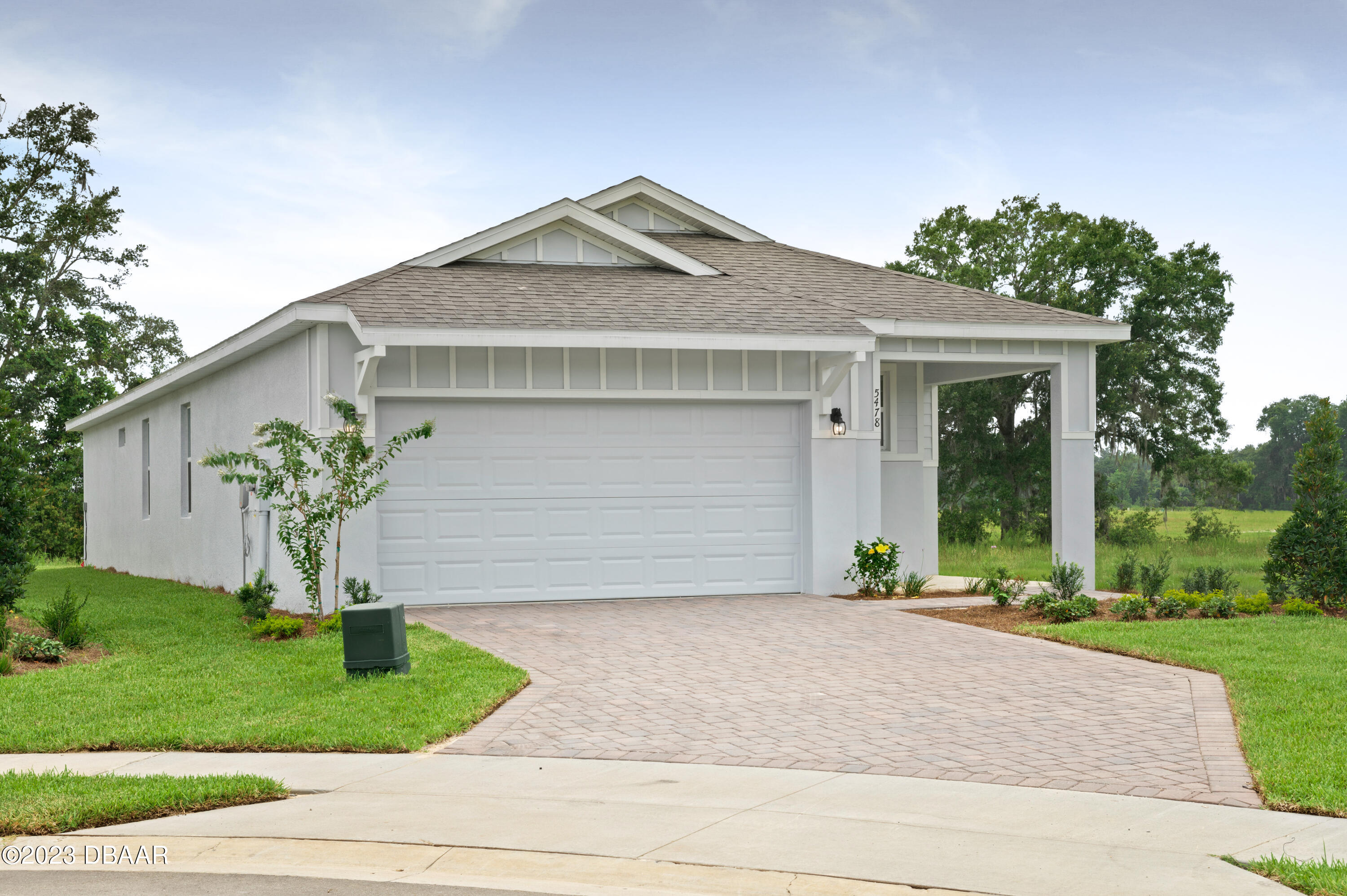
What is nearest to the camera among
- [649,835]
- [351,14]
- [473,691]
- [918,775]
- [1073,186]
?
[649,835]

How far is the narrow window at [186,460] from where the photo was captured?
68.5 ft

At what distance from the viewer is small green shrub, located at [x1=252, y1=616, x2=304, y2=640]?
12.3 m

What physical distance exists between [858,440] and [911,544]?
3.79m

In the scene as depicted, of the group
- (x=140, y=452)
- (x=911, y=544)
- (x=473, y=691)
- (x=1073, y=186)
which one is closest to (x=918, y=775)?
(x=473, y=691)

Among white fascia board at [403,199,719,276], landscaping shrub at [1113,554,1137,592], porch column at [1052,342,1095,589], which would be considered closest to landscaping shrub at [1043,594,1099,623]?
porch column at [1052,342,1095,589]

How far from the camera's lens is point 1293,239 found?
27094mm

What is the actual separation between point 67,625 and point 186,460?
9.32 meters

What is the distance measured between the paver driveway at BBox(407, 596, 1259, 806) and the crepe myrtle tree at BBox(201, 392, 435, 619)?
1.63 meters

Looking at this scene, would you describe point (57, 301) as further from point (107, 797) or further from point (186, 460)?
point (107, 797)

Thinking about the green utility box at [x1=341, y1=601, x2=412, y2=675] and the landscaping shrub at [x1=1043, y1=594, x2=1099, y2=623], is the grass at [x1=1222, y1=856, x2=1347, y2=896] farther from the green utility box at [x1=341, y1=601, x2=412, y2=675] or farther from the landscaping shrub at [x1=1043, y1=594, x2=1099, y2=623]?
the landscaping shrub at [x1=1043, y1=594, x2=1099, y2=623]

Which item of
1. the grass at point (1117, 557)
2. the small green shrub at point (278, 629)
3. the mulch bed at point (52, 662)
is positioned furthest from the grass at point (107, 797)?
the grass at point (1117, 557)

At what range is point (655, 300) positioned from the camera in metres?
15.5

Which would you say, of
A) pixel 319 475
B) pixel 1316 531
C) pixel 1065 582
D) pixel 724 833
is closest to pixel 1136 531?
pixel 1316 531

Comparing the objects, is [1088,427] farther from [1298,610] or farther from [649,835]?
[649,835]
